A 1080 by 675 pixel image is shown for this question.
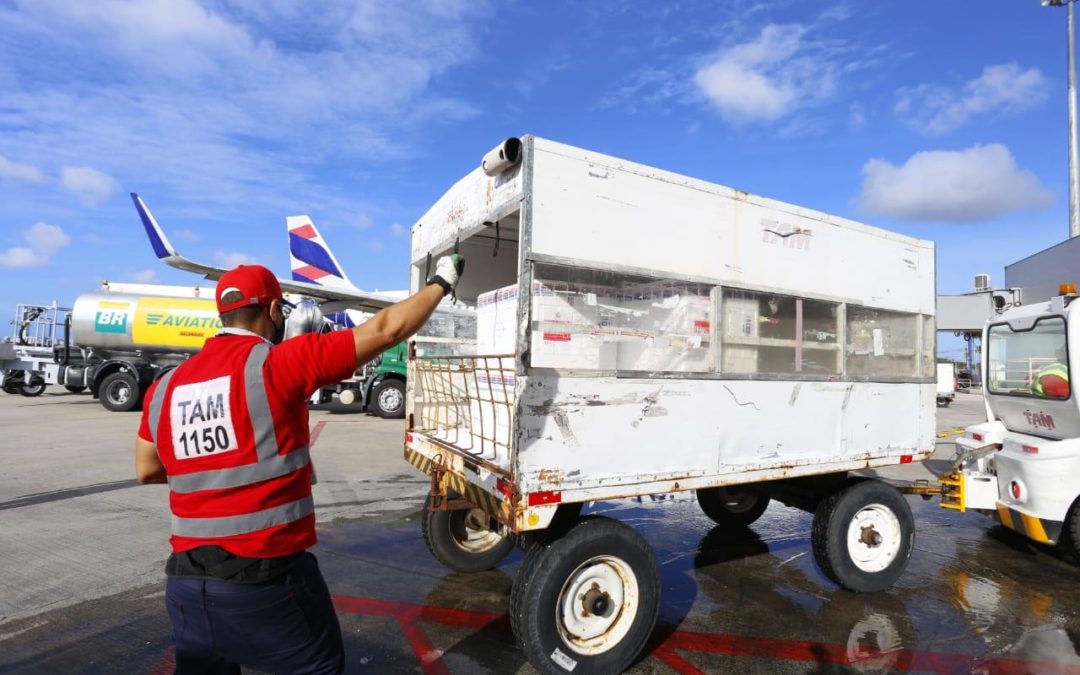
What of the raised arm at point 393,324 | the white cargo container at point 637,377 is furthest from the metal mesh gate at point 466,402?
the raised arm at point 393,324

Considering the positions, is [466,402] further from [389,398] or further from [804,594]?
[389,398]

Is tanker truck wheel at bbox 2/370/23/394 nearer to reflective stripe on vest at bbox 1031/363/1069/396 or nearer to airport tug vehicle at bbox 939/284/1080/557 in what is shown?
airport tug vehicle at bbox 939/284/1080/557

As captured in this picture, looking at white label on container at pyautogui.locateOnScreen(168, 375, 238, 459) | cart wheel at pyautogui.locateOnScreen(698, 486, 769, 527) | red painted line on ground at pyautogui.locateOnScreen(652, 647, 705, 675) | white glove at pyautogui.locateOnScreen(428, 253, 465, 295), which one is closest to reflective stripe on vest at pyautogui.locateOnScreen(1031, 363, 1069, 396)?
cart wheel at pyautogui.locateOnScreen(698, 486, 769, 527)

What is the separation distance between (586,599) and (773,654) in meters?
1.34

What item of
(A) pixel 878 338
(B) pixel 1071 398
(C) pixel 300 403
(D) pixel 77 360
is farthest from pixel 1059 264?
(D) pixel 77 360

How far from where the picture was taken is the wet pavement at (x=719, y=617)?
358 centimetres

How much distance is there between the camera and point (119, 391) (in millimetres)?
16031

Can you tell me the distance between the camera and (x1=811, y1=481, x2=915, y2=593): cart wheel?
4.41 m

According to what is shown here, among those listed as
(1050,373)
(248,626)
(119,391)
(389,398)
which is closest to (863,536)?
(1050,373)

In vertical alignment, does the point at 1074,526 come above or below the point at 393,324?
below

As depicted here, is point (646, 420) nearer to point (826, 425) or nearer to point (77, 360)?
point (826, 425)

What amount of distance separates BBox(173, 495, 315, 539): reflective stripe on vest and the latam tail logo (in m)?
21.3

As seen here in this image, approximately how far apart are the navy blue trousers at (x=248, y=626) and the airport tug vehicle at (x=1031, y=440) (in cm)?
537

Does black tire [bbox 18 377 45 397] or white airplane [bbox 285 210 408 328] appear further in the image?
white airplane [bbox 285 210 408 328]
